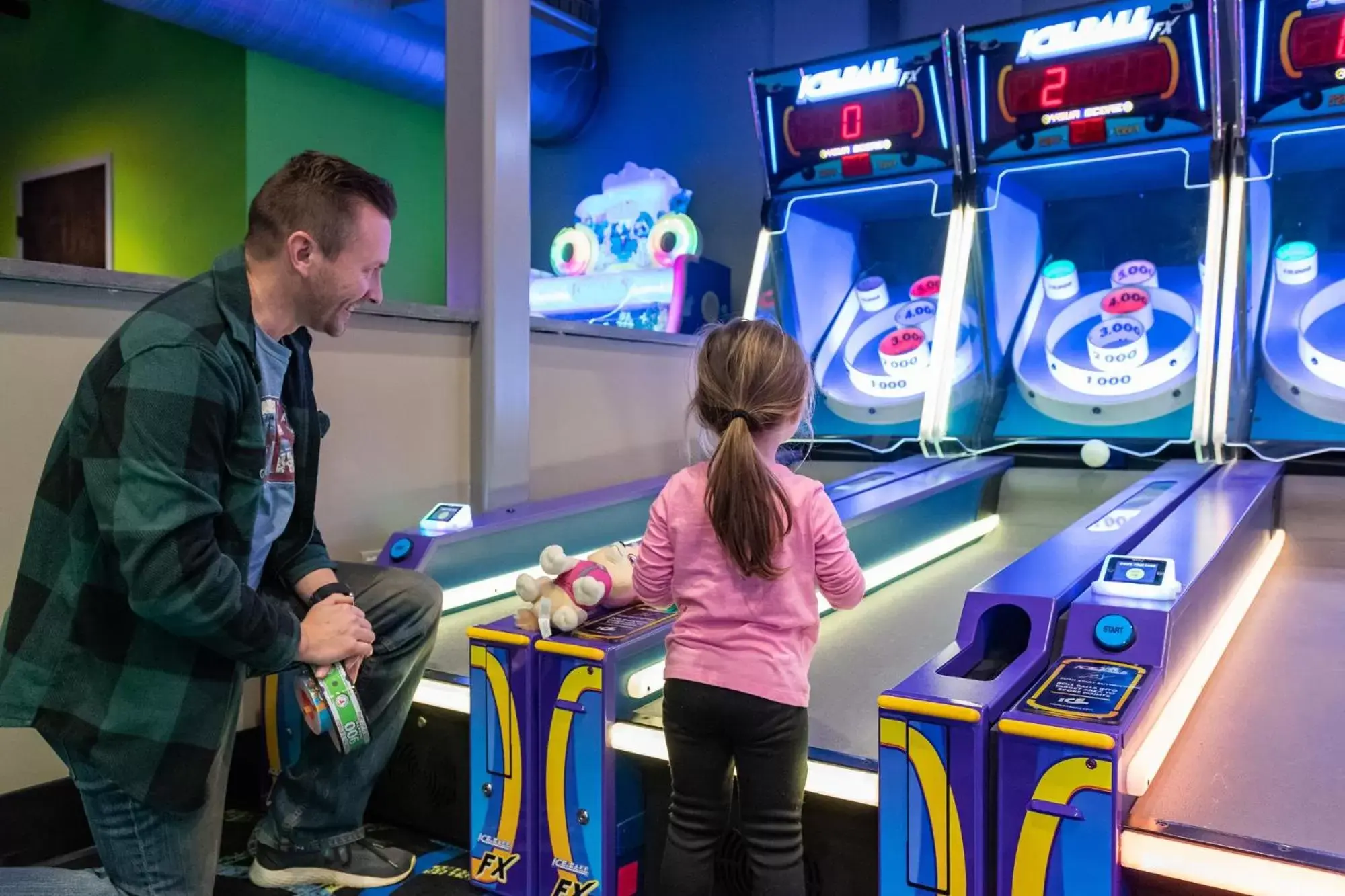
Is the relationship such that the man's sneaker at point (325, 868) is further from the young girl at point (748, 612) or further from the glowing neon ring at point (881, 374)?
the glowing neon ring at point (881, 374)

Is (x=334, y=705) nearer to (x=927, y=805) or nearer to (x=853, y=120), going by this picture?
(x=927, y=805)

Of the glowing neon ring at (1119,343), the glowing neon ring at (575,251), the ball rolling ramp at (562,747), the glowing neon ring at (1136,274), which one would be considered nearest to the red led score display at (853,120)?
the glowing neon ring at (1136,274)

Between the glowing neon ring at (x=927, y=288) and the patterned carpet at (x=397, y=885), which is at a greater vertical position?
the glowing neon ring at (x=927, y=288)

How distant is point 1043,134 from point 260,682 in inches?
122

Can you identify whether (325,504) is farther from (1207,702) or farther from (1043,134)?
(1043,134)

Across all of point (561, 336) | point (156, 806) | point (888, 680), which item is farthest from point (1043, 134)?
point (156, 806)

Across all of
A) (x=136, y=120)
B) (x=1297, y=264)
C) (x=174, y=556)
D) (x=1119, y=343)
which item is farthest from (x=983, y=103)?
(x=136, y=120)

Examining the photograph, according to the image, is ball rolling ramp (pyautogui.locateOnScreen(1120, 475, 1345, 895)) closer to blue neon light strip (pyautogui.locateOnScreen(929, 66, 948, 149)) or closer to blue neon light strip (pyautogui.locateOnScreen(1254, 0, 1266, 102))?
blue neon light strip (pyautogui.locateOnScreen(1254, 0, 1266, 102))

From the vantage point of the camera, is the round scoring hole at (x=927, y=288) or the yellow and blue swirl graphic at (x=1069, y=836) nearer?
the yellow and blue swirl graphic at (x=1069, y=836)

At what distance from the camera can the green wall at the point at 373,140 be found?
19.0ft

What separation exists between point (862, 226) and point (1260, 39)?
5.18ft

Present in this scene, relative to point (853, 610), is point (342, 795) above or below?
below

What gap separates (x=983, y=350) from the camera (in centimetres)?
388

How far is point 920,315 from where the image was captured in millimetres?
4074
